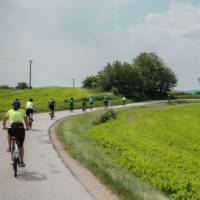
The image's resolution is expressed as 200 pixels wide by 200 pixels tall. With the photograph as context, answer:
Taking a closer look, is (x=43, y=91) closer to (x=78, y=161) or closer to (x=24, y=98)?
(x=24, y=98)

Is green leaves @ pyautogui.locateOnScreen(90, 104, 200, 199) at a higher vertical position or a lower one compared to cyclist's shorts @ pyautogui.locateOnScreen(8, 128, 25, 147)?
lower

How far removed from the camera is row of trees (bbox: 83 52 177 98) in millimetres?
83750

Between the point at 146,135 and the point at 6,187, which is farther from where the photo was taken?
the point at 146,135

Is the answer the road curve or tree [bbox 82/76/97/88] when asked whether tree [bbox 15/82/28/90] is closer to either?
tree [bbox 82/76/97/88]

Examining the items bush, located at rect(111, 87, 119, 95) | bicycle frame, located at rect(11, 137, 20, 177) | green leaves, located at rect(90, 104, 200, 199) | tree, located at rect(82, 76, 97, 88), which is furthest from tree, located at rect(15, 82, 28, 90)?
bicycle frame, located at rect(11, 137, 20, 177)

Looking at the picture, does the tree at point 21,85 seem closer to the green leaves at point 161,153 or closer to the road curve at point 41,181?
the green leaves at point 161,153

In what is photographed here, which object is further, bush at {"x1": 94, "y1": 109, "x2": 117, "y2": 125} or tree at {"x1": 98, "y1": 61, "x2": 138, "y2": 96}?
tree at {"x1": 98, "y1": 61, "x2": 138, "y2": 96}

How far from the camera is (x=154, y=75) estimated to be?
96625 millimetres

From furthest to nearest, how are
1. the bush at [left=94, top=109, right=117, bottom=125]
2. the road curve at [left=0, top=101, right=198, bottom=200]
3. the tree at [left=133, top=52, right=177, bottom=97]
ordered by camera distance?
the tree at [left=133, top=52, right=177, bottom=97] < the bush at [left=94, top=109, right=117, bottom=125] < the road curve at [left=0, top=101, right=198, bottom=200]

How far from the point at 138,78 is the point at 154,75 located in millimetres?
11417

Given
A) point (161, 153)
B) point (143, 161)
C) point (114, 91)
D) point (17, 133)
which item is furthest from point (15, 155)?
point (114, 91)

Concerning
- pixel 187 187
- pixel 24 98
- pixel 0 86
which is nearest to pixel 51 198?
pixel 187 187

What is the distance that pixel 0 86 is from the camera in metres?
124

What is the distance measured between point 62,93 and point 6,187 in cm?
7903
